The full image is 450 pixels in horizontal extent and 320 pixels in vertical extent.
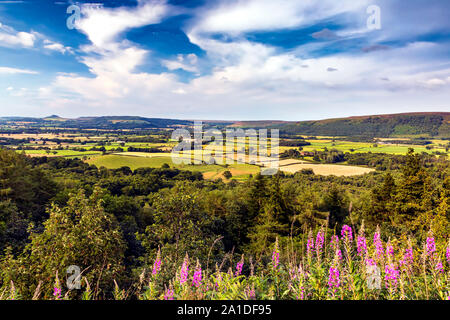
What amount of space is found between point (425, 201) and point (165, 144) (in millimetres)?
91883

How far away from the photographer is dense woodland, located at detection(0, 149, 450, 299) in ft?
28.8

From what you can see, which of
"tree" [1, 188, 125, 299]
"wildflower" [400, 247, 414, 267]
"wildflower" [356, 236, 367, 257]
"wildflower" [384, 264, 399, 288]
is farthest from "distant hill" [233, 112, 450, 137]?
"wildflower" [384, 264, 399, 288]

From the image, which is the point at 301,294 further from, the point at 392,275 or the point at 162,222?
the point at 162,222

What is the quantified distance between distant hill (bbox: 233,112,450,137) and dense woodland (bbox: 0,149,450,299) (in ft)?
409

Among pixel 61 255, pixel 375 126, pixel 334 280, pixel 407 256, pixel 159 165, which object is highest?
pixel 375 126

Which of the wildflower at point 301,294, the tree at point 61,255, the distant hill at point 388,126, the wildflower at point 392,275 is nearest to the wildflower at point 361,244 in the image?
the wildflower at point 392,275

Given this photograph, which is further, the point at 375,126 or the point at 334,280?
the point at 375,126

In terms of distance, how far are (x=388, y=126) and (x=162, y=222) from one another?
212245 mm

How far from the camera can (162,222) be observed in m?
15.7

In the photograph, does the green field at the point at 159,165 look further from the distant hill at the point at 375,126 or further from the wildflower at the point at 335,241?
the distant hill at the point at 375,126

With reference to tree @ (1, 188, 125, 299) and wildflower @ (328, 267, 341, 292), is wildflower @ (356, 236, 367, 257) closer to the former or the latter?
wildflower @ (328, 267, 341, 292)

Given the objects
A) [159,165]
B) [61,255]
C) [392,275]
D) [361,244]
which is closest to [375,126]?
[159,165]
